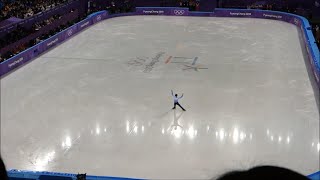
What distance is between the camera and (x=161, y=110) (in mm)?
14383

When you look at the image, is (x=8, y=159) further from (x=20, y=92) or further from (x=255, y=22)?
(x=255, y=22)

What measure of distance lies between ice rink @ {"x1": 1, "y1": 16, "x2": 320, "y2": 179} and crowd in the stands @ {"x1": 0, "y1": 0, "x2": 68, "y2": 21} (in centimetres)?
692

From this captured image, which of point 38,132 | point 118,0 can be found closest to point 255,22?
point 118,0

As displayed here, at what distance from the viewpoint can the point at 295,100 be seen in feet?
49.7

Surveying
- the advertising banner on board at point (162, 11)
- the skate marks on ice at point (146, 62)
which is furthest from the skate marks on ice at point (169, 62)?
the advertising banner on board at point (162, 11)

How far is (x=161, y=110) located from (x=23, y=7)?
22.8m

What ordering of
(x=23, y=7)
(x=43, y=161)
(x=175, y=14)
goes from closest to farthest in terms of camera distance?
1. (x=43, y=161)
2. (x=23, y=7)
3. (x=175, y=14)

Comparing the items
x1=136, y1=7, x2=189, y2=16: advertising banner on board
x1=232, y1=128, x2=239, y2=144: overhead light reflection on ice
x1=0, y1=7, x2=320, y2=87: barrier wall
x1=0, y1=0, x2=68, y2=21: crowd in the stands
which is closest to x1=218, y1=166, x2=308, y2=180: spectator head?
x1=232, y1=128, x2=239, y2=144: overhead light reflection on ice

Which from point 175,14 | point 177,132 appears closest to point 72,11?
point 175,14

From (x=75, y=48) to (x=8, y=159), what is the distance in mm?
14263

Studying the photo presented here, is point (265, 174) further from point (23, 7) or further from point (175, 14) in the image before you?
point (175, 14)

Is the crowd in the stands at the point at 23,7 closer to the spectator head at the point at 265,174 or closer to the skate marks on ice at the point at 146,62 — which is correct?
the skate marks on ice at the point at 146,62

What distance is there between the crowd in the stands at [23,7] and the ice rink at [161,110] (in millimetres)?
6920

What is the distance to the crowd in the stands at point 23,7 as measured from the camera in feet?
97.3
